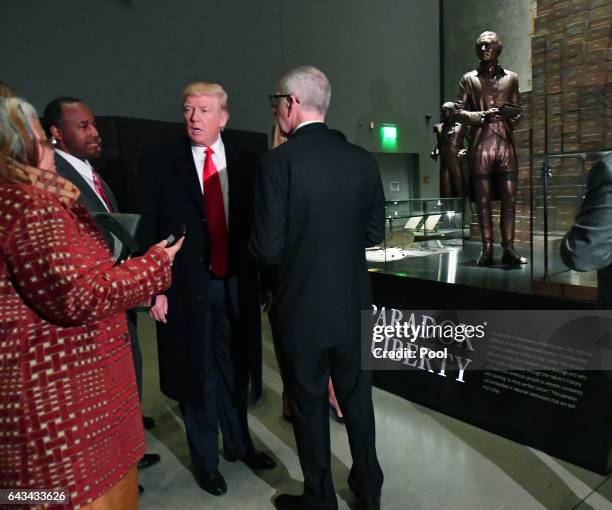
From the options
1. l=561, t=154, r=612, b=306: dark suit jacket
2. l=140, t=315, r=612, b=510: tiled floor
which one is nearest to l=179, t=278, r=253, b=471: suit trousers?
l=140, t=315, r=612, b=510: tiled floor

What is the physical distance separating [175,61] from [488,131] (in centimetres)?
429

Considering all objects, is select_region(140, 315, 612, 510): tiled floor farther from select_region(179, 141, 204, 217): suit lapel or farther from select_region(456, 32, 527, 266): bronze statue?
select_region(456, 32, 527, 266): bronze statue

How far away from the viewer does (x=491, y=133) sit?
375 cm

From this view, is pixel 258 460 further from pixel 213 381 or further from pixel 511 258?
pixel 511 258

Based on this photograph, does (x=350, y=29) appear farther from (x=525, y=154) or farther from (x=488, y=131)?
(x=488, y=131)

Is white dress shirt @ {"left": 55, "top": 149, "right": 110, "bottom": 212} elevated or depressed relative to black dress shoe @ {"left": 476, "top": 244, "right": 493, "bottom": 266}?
elevated

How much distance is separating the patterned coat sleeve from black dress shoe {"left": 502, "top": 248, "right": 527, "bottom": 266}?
3215mm

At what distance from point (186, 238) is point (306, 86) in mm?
864

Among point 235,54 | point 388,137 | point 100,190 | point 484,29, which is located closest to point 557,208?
point 100,190

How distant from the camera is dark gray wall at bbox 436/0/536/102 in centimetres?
754

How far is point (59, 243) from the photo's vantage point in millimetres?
1048

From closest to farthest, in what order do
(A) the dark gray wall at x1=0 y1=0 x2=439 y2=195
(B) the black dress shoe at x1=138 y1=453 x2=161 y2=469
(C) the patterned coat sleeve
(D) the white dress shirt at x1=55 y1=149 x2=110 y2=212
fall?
(C) the patterned coat sleeve < (D) the white dress shirt at x1=55 y1=149 x2=110 y2=212 < (B) the black dress shoe at x1=138 y1=453 x2=161 y2=469 < (A) the dark gray wall at x1=0 y1=0 x2=439 y2=195

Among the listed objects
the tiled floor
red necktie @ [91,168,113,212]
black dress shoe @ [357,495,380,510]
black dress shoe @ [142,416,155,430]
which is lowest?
the tiled floor

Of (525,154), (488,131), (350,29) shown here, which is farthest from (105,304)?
(350,29)
